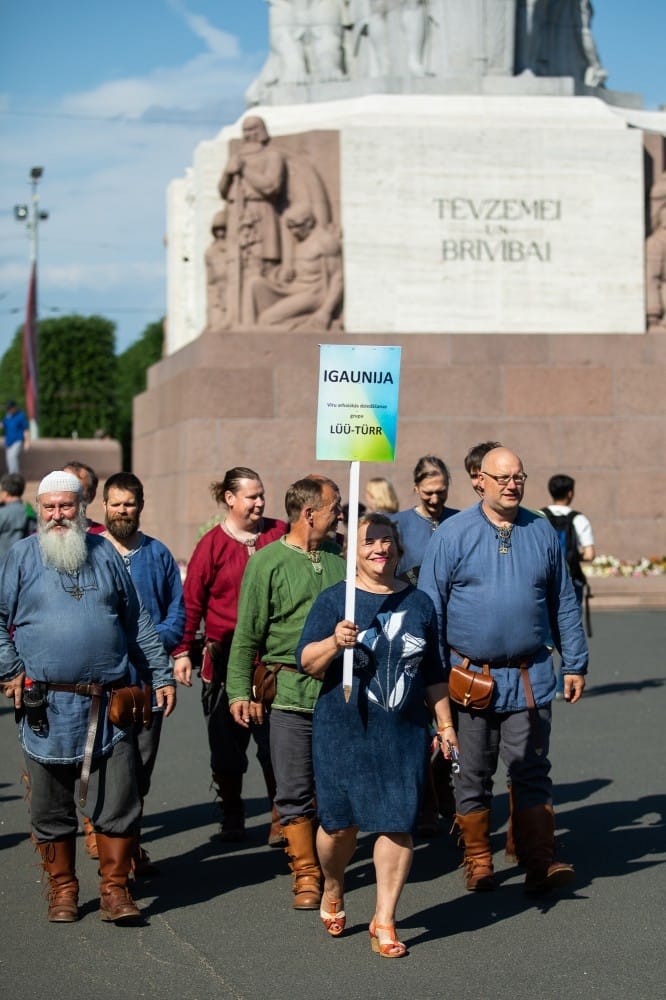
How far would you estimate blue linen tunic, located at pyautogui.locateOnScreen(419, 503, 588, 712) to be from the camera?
7.03 metres

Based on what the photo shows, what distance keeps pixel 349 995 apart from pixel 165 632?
2.60 meters

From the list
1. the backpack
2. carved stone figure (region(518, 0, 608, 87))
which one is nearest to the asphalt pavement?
the backpack

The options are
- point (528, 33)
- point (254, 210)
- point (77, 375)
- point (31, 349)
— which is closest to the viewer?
point (254, 210)

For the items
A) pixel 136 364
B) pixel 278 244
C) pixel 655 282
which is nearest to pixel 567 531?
pixel 278 244

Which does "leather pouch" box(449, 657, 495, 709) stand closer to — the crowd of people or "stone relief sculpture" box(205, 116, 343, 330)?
the crowd of people

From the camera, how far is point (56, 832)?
6582mm

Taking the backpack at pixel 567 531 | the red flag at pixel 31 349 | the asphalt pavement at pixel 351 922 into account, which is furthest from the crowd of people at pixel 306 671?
the red flag at pixel 31 349

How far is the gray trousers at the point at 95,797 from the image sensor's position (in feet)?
21.6

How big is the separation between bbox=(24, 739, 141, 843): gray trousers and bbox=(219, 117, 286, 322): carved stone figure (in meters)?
13.5

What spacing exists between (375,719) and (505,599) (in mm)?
1079

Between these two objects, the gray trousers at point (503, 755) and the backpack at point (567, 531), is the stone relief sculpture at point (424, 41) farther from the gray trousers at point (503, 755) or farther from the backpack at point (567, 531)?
the gray trousers at point (503, 755)

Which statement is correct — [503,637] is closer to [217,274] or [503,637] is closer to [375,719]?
[375,719]

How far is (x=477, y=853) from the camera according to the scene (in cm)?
702

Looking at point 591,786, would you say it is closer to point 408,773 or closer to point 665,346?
point 408,773
